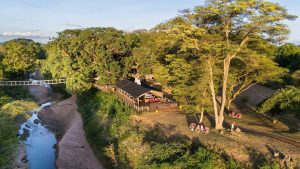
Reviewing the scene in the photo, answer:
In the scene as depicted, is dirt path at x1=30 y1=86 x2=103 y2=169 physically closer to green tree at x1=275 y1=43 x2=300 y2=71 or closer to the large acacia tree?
the large acacia tree

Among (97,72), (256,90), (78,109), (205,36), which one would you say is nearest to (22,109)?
(78,109)

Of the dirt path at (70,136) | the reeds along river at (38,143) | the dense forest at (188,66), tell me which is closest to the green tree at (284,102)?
the dense forest at (188,66)

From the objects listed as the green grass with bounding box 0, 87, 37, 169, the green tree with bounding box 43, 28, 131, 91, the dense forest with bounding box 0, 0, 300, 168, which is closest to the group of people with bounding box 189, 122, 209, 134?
the dense forest with bounding box 0, 0, 300, 168

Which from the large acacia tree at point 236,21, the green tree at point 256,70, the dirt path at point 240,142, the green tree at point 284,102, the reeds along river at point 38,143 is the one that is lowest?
the reeds along river at point 38,143

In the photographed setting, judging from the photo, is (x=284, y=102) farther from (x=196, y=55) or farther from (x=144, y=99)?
(x=144, y=99)

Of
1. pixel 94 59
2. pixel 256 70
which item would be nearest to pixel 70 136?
pixel 94 59

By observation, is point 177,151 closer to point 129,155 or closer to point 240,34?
point 129,155

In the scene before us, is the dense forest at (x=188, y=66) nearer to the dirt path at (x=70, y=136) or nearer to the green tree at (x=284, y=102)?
the green tree at (x=284, y=102)
